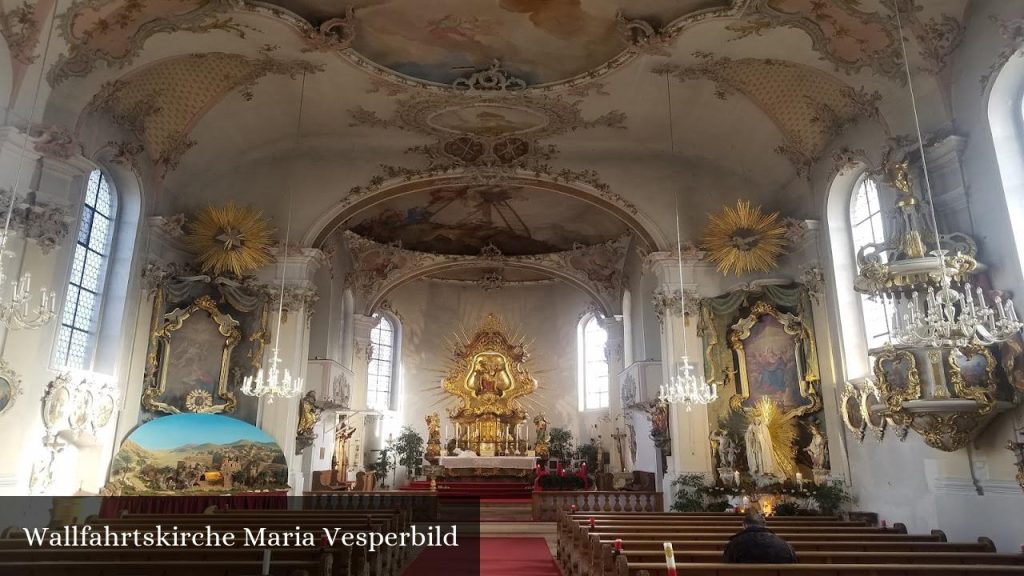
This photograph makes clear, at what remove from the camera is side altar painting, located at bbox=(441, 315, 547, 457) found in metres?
21.3

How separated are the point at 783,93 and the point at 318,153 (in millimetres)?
10071

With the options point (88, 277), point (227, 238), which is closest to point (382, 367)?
point (227, 238)

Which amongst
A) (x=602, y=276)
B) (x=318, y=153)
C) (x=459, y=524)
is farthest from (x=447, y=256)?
(x=459, y=524)

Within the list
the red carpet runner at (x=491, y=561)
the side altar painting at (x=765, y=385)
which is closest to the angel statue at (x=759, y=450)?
the side altar painting at (x=765, y=385)

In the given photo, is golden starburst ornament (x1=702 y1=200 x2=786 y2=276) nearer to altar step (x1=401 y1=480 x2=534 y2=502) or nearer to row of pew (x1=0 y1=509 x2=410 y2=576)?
altar step (x1=401 y1=480 x2=534 y2=502)

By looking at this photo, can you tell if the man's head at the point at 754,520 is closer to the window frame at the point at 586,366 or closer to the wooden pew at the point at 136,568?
the wooden pew at the point at 136,568

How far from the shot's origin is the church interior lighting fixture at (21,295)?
662 centimetres

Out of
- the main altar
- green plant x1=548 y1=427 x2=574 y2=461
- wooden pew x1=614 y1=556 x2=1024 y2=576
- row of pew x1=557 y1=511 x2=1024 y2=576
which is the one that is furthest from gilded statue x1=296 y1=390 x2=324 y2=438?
wooden pew x1=614 y1=556 x2=1024 y2=576

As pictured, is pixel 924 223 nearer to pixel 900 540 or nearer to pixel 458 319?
pixel 900 540

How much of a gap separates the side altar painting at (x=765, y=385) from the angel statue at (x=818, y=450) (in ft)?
0.05

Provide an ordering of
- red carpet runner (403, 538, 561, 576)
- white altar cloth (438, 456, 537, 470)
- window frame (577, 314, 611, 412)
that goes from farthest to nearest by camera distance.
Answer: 1. window frame (577, 314, 611, 412)
2. white altar cloth (438, 456, 537, 470)
3. red carpet runner (403, 538, 561, 576)

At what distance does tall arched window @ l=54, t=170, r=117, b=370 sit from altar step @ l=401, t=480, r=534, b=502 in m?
9.34

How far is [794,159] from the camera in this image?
13406 mm

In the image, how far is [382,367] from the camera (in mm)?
22719
